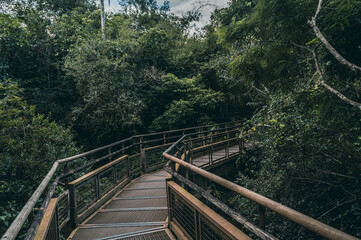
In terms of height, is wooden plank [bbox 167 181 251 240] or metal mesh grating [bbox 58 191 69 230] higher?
wooden plank [bbox 167 181 251 240]

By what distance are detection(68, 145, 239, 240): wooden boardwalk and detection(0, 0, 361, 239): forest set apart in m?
1.73

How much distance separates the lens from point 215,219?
1957 mm

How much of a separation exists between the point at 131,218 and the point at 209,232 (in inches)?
82.8

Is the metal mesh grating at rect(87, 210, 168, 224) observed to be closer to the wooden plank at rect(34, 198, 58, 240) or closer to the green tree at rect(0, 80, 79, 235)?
the wooden plank at rect(34, 198, 58, 240)

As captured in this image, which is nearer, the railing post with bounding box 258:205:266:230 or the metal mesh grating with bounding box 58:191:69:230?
the railing post with bounding box 258:205:266:230

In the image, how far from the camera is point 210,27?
56.7ft

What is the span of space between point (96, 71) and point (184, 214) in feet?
31.5

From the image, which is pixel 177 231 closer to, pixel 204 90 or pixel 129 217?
pixel 129 217

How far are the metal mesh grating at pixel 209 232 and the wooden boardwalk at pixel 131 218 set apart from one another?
0.95 metres

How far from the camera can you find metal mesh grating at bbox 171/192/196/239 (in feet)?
8.31

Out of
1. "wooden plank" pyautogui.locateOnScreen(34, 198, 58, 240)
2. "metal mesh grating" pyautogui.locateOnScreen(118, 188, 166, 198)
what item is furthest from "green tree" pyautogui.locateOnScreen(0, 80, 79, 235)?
"wooden plank" pyautogui.locateOnScreen(34, 198, 58, 240)

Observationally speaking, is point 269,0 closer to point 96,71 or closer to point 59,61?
point 96,71

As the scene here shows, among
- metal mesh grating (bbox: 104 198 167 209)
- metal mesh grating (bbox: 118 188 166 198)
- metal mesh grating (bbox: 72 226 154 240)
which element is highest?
metal mesh grating (bbox: 72 226 154 240)

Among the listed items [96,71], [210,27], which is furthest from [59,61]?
[210,27]
